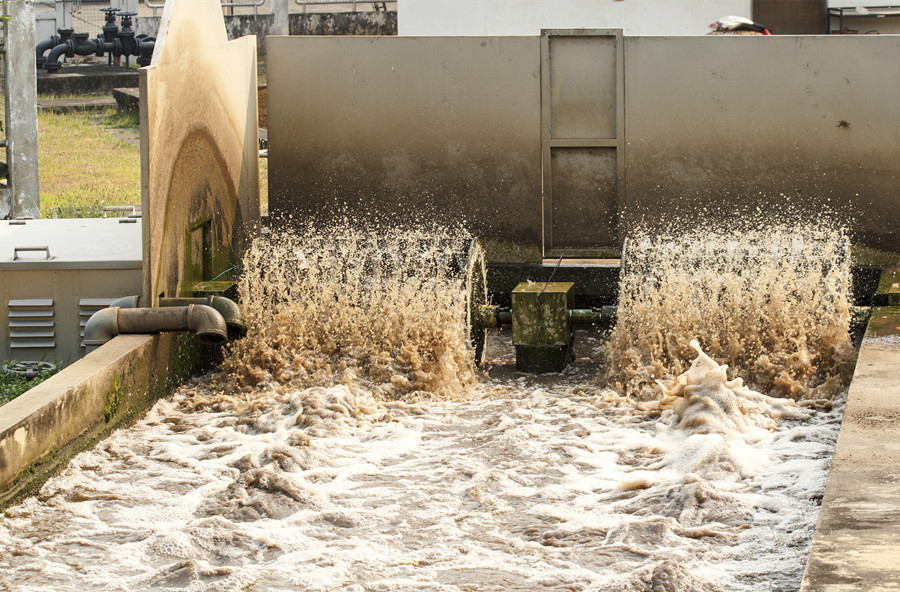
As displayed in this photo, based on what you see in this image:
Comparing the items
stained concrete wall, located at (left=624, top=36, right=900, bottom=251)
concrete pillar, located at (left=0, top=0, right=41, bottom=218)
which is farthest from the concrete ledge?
concrete pillar, located at (left=0, top=0, right=41, bottom=218)

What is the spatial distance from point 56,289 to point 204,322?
0.97 m

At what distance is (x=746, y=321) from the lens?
287 inches

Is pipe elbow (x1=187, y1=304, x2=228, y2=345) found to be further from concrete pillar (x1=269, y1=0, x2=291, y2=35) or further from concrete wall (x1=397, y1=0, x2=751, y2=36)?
concrete pillar (x1=269, y1=0, x2=291, y2=35)

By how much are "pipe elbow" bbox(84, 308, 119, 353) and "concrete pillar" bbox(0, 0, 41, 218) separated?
10.6 feet

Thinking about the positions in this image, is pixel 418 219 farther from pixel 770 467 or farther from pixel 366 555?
pixel 366 555

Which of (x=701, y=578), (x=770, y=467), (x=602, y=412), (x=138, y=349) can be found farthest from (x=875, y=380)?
(x=138, y=349)

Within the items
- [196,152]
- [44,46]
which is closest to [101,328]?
[196,152]

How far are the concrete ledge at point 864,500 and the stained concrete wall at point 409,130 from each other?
3.49m

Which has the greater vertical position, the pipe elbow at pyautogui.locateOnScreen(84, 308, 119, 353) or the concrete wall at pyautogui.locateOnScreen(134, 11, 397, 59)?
the concrete wall at pyautogui.locateOnScreen(134, 11, 397, 59)

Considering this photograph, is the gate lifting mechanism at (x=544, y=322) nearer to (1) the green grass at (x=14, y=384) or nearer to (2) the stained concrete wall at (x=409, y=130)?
(2) the stained concrete wall at (x=409, y=130)

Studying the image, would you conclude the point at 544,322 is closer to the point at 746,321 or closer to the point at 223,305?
the point at 746,321

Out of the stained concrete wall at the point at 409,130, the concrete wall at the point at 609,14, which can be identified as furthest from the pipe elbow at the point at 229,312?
the concrete wall at the point at 609,14

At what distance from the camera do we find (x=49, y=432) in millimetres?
5262

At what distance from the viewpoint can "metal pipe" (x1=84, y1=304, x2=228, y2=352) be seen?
255 inches
